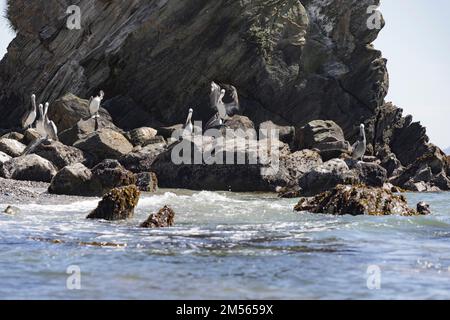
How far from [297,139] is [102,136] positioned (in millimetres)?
8841

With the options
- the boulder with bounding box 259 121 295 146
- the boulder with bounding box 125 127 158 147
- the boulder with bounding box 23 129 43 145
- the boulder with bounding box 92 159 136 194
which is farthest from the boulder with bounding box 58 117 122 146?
the boulder with bounding box 92 159 136 194

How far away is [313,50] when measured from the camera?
43.9 meters

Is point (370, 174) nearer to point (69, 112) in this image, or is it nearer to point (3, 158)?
point (3, 158)

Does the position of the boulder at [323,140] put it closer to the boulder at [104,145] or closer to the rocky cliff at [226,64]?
the rocky cliff at [226,64]

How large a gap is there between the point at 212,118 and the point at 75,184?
1215 centimetres

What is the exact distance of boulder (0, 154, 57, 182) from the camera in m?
27.8

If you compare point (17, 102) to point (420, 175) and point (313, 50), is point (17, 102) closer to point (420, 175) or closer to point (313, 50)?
point (313, 50)

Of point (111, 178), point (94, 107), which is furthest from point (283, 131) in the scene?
point (111, 178)

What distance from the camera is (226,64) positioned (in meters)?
41.2

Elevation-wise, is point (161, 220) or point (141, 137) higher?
point (141, 137)

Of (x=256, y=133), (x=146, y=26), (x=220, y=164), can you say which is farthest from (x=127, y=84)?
(x=220, y=164)

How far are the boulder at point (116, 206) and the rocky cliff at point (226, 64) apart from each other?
20467mm

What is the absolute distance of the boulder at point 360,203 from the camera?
20266 mm

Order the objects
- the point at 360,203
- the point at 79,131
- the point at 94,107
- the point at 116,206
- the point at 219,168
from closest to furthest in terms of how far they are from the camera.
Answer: the point at 116,206 → the point at 360,203 → the point at 219,168 → the point at 79,131 → the point at 94,107
